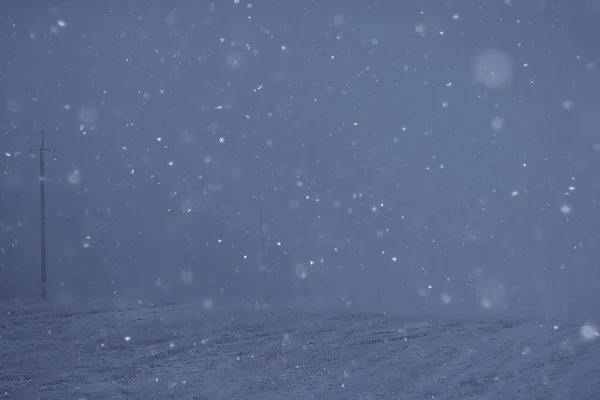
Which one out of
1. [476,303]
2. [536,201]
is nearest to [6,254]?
[476,303]

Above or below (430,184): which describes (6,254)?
below

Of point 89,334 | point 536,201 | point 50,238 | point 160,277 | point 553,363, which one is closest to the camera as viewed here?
point 553,363

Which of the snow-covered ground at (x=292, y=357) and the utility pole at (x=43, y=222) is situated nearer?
the snow-covered ground at (x=292, y=357)

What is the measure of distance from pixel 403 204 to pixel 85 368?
319 feet

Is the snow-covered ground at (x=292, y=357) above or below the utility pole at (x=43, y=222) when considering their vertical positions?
below

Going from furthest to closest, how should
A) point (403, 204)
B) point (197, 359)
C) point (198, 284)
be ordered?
point (403, 204)
point (198, 284)
point (197, 359)

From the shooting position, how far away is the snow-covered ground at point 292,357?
6.17 metres

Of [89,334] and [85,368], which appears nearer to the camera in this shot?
[85,368]

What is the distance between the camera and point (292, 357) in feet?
25.5

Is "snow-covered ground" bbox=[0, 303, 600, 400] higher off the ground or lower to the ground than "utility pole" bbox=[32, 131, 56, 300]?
lower

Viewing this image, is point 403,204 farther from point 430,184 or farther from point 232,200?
point 232,200

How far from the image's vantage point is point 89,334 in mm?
9445

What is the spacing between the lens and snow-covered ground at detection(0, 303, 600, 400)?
617cm

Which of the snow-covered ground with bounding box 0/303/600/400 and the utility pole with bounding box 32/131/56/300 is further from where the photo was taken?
the utility pole with bounding box 32/131/56/300
